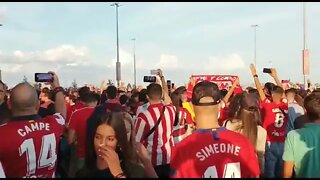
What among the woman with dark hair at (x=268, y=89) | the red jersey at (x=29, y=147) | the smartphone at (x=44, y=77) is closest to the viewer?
the red jersey at (x=29, y=147)

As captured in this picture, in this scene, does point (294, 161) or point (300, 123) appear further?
point (300, 123)

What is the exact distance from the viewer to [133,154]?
387 centimetres

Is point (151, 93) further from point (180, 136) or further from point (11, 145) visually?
point (11, 145)

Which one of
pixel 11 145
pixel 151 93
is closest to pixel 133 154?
pixel 11 145

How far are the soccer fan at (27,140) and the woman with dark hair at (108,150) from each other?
1036 mm

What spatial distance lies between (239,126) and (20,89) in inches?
109

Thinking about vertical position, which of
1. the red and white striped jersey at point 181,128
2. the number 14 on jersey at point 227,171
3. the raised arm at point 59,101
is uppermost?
the raised arm at point 59,101

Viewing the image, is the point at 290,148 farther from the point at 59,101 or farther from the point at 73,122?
the point at 73,122

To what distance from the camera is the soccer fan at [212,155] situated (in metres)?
3.80

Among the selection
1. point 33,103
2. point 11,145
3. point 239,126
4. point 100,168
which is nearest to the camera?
point 100,168

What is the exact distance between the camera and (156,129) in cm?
761

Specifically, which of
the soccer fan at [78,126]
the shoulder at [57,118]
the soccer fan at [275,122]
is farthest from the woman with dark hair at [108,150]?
the soccer fan at [275,122]

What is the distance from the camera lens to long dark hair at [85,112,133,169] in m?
3.82

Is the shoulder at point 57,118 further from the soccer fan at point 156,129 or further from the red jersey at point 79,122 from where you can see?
the red jersey at point 79,122
